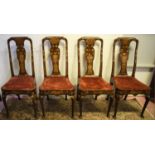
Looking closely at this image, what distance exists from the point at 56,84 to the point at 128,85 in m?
0.86

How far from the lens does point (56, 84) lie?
2.04m

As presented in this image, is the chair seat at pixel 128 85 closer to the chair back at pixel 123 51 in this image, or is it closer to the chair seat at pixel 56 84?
the chair back at pixel 123 51

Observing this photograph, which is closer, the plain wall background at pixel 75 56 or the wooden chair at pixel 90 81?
the wooden chair at pixel 90 81

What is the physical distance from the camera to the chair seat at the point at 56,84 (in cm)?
197

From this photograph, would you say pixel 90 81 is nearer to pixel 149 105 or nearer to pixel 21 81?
pixel 21 81

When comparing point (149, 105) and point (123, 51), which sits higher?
point (123, 51)

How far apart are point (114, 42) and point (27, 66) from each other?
1.22m

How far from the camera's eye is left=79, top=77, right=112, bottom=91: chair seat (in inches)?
78.6

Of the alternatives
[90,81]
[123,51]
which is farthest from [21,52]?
[123,51]

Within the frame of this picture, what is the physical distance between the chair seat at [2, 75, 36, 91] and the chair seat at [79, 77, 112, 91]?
1.90 ft

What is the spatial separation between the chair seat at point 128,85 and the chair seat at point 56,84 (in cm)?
58

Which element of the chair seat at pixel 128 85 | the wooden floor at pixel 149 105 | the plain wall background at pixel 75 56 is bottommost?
the wooden floor at pixel 149 105

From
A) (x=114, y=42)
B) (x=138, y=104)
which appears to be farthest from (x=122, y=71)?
(x=138, y=104)

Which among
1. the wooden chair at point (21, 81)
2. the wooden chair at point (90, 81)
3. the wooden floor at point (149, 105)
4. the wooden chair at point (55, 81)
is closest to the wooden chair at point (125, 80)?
the wooden chair at point (90, 81)
